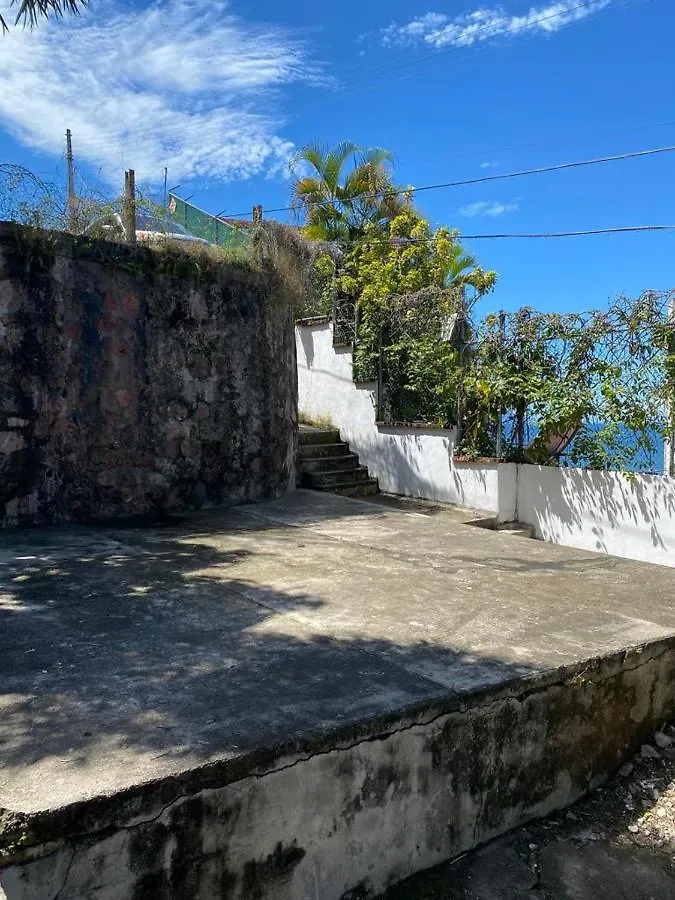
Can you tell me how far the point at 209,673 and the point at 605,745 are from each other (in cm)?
171

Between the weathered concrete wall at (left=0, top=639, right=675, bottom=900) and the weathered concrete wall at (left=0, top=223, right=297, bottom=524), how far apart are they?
12.4ft

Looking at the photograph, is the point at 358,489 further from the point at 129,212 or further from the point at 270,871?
the point at 270,871

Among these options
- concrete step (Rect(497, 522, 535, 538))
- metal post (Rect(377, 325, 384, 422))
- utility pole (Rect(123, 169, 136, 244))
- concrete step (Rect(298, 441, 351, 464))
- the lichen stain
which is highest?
utility pole (Rect(123, 169, 136, 244))

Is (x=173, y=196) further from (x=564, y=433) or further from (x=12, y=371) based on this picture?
(x=564, y=433)

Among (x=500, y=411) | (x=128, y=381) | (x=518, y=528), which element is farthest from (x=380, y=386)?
(x=128, y=381)

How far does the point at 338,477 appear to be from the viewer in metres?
8.16

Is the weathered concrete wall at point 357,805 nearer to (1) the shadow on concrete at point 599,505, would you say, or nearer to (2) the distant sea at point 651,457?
(1) the shadow on concrete at point 599,505

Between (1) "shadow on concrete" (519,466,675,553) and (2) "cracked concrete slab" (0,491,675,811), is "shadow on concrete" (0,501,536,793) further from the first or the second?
(1) "shadow on concrete" (519,466,675,553)

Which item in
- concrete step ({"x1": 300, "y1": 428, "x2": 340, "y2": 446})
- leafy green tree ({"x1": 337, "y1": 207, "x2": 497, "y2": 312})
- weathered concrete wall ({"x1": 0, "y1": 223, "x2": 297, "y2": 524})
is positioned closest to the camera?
weathered concrete wall ({"x1": 0, "y1": 223, "x2": 297, "y2": 524})

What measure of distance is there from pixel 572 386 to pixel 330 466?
3.19 m

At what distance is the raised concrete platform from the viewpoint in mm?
1727

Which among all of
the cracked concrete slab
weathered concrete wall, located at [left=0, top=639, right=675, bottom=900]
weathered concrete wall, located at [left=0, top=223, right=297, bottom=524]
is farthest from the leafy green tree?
weathered concrete wall, located at [left=0, top=639, right=675, bottom=900]

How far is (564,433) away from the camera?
6.49m

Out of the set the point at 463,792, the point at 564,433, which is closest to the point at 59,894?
the point at 463,792
